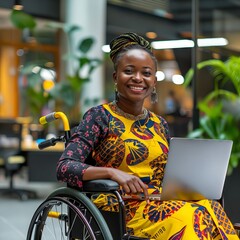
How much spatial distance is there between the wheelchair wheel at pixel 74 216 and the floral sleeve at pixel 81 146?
2.6 inches

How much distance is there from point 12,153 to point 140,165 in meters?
4.80

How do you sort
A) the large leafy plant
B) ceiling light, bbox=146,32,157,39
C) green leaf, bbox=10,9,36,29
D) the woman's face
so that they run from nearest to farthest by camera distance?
the woman's face
the large leafy plant
green leaf, bbox=10,9,36,29
ceiling light, bbox=146,32,157,39

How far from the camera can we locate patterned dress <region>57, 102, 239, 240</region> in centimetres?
221

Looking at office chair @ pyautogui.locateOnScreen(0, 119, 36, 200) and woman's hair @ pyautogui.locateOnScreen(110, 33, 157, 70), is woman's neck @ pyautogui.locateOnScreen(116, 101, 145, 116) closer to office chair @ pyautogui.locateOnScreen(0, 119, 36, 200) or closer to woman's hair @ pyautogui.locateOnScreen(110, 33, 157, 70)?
woman's hair @ pyautogui.locateOnScreen(110, 33, 157, 70)

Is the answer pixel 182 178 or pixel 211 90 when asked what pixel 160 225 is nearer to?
pixel 182 178

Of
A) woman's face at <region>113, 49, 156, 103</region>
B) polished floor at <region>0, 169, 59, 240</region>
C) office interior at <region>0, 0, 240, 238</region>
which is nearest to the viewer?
woman's face at <region>113, 49, 156, 103</region>

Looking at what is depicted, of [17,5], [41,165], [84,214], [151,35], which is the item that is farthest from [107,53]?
[84,214]

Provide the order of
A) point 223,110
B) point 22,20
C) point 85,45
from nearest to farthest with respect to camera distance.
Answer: point 223,110, point 22,20, point 85,45

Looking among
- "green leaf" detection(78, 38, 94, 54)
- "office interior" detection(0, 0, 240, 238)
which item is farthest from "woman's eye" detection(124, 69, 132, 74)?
"green leaf" detection(78, 38, 94, 54)

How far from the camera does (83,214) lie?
230cm

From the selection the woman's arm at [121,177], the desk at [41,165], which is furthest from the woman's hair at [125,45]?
the desk at [41,165]

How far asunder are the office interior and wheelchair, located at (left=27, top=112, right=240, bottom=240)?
12.2 feet

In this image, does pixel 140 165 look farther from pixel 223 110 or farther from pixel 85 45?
pixel 85 45

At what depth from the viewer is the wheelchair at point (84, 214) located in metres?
2.19
